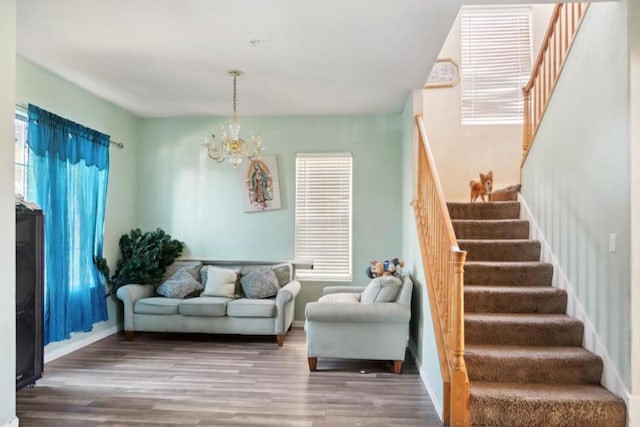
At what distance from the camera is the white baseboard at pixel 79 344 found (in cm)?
462

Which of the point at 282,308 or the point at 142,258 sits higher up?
the point at 142,258

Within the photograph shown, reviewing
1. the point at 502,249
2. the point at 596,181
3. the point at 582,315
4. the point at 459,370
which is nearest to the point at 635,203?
the point at 596,181

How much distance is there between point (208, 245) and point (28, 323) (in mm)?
3015

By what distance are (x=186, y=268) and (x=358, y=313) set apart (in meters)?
2.69

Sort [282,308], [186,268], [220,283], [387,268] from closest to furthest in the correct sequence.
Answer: [387,268], [282,308], [220,283], [186,268]

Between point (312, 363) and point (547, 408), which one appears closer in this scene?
point (547, 408)

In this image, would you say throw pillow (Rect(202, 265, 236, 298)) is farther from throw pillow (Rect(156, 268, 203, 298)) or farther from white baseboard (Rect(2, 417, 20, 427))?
white baseboard (Rect(2, 417, 20, 427))

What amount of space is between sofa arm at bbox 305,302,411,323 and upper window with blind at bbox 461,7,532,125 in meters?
3.19

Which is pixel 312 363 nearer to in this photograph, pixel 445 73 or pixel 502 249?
pixel 502 249

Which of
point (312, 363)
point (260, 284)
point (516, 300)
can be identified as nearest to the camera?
point (516, 300)

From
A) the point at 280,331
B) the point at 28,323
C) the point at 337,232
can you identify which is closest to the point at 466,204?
the point at 337,232

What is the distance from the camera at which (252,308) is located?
5340 millimetres

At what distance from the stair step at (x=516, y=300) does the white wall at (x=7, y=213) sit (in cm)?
336

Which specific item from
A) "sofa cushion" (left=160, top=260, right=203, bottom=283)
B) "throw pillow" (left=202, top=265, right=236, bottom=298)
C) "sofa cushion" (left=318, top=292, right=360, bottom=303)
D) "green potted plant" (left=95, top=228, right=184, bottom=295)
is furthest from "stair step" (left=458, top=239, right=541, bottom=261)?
"green potted plant" (left=95, top=228, right=184, bottom=295)
